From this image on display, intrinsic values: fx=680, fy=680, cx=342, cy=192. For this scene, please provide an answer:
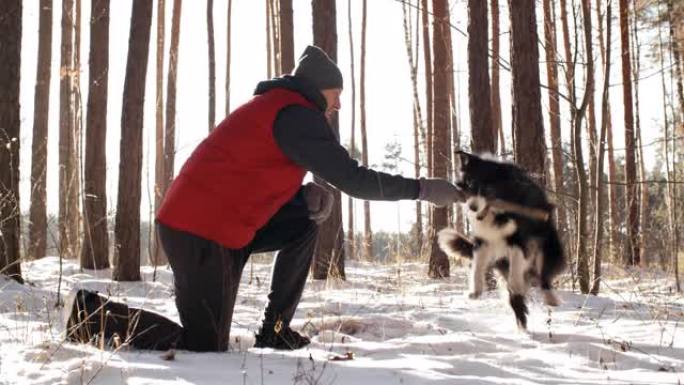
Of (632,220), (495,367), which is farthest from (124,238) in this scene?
(632,220)

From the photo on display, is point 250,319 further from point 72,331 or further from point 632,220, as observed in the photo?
point 632,220

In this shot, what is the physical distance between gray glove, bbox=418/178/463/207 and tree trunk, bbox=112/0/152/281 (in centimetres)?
495

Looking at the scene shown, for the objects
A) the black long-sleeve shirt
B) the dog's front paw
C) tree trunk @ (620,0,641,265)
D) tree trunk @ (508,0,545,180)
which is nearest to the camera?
the black long-sleeve shirt

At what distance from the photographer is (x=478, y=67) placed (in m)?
7.02

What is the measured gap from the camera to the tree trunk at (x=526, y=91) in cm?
636

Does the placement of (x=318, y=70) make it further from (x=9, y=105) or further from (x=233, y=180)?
(x=9, y=105)

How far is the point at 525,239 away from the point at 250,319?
77.5 inches

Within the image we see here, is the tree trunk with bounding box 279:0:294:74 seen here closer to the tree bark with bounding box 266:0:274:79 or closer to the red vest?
the red vest

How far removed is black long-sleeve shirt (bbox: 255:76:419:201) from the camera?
3287mm

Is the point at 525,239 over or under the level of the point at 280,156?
under

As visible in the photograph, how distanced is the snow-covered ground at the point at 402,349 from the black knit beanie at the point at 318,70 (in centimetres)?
137

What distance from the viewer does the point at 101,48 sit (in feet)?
30.9

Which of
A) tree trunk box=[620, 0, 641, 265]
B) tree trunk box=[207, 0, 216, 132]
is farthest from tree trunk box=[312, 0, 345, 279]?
tree trunk box=[620, 0, 641, 265]

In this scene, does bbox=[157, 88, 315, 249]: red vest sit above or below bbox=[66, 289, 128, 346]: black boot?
above
